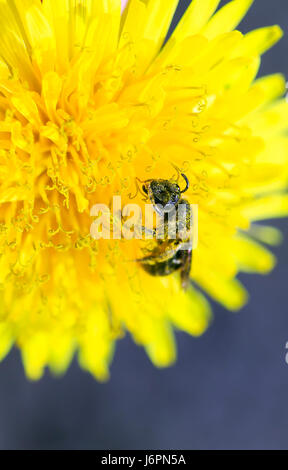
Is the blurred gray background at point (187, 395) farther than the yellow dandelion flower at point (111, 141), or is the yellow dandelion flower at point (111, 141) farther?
the blurred gray background at point (187, 395)

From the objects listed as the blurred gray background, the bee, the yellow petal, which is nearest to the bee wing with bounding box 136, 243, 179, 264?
the bee

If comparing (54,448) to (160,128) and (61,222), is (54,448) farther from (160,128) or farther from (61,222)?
(160,128)

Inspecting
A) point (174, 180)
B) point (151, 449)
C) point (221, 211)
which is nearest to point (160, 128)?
point (174, 180)

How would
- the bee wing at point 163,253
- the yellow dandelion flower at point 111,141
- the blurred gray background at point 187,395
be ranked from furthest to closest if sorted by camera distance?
the blurred gray background at point 187,395 → the bee wing at point 163,253 → the yellow dandelion flower at point 111,141

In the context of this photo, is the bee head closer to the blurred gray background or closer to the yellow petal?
the yellow petal

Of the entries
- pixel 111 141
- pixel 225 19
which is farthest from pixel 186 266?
pixel 225 19

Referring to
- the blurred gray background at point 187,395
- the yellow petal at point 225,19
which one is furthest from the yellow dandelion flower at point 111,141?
the blurred gray background at point 187,395

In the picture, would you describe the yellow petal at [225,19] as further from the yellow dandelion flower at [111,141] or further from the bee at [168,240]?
the bee at [168,240]
